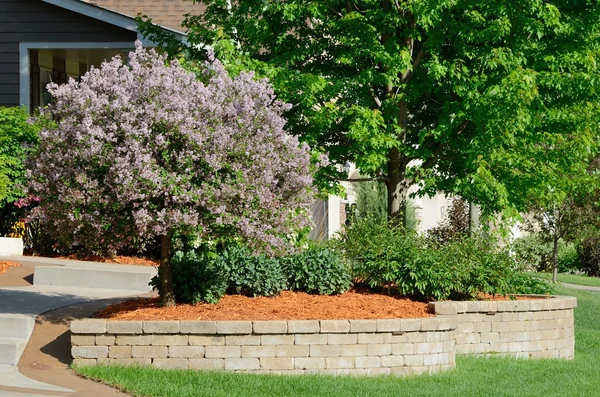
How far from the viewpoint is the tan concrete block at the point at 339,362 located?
35.4 feet

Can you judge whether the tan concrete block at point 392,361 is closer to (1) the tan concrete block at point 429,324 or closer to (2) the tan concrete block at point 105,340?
(1) the tan concrete block at point 429,324

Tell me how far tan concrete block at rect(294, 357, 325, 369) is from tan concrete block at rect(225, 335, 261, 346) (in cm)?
49

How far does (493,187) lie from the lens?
50.6ft

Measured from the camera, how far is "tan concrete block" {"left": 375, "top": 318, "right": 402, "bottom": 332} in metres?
11.0

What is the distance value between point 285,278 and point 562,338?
13.5 ft

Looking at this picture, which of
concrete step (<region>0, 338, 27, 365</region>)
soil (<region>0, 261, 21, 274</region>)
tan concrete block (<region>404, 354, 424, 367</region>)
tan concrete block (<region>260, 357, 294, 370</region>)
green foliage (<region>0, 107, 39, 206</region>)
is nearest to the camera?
concrete step (<region>0, 338, 27, 365</region>)

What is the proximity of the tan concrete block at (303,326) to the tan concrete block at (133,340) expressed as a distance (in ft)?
4.87

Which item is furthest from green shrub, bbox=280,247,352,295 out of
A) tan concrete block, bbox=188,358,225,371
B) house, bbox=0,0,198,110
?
house, bbox=0,0,198,110

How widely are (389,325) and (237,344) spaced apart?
68.3 inches

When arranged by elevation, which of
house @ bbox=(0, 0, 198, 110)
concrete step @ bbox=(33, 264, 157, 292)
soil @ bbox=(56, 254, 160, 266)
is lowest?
concrete step @ bbox=(33, 264, 157, 292)

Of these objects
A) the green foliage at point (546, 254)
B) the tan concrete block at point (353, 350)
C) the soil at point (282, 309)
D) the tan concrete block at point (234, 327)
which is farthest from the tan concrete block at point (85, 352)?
the green foliage at point (546, 254)

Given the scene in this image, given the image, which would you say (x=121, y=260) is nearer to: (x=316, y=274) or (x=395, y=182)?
(x=395, y=182)

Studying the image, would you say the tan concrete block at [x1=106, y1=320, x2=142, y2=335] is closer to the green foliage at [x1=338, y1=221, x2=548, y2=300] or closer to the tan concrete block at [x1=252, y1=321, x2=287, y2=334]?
the tan concrete block at [x1=252, y1=321, x2=287, y2=334]

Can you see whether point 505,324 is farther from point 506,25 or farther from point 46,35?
point 46,35
